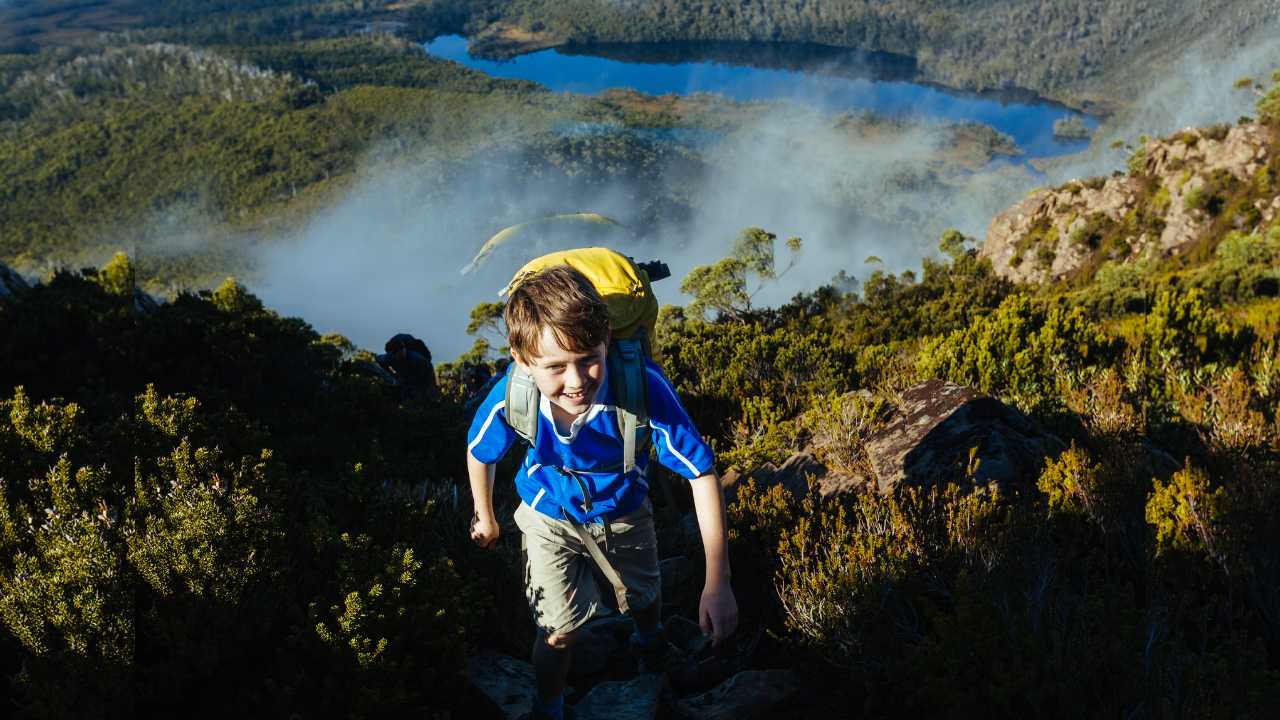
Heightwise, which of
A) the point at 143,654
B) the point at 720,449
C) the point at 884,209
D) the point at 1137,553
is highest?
the point at 143,654

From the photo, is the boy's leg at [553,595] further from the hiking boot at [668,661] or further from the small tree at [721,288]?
the small tree at [721,288]

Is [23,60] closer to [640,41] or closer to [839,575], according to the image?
[839,575]

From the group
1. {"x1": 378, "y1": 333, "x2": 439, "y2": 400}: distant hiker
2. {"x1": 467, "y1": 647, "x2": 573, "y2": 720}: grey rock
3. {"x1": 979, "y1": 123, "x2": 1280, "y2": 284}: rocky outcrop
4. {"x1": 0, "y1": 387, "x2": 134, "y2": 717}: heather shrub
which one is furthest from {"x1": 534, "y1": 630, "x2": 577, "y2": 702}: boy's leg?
{"x1": 979, "y1": 123, "x2": 1280, "y2": 284}: rocky outcrop

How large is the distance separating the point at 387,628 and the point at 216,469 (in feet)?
3.42

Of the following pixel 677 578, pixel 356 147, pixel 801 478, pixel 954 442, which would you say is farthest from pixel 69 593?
pixel 356 147

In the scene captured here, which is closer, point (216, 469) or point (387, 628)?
point (387, 628)

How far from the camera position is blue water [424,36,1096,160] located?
144 metres

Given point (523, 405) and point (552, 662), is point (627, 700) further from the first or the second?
point (523, 405)

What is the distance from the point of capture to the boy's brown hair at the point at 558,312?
1592mm

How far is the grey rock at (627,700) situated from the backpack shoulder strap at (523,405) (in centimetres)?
106

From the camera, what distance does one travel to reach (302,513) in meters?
2.63

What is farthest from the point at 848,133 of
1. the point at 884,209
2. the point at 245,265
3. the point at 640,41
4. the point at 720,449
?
the point at 720,449

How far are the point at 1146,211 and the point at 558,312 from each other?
34816 mm

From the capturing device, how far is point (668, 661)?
7.97ft
